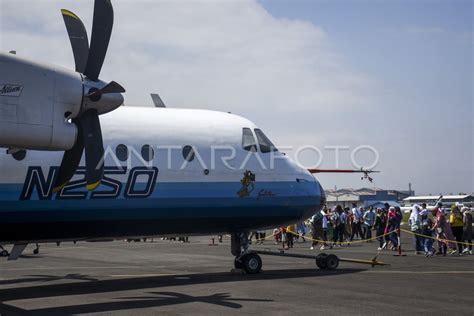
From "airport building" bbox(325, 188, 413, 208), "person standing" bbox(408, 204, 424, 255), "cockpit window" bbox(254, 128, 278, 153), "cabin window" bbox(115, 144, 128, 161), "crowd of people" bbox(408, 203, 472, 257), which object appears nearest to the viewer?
"cabin window" bbox(115, 144, 128, 161)

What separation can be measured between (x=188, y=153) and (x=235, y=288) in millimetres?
4213

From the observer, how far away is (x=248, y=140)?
19750 millimetres

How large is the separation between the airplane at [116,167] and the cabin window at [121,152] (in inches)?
1.0

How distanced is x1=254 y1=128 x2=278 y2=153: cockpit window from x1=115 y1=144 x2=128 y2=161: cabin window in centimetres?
449

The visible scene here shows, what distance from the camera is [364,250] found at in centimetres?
3142

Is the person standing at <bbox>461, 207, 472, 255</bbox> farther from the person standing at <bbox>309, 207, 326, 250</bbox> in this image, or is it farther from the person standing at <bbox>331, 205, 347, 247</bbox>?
the person standing at <bbox>309, 207, 326, 250</bbox>

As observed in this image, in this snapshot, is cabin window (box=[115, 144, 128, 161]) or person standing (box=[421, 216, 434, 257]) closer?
cabin window (box=[115, 144, 128, 161])

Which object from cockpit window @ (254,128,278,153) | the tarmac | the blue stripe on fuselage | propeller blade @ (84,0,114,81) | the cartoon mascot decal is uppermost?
propeller blade @ (84,0,114,81)

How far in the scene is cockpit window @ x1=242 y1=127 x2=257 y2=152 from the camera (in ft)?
64.4

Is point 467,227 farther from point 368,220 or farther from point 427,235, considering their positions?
point 368,220

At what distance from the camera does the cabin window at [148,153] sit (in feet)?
57.9

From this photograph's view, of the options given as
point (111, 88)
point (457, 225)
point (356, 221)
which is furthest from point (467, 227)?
point (111, 88)

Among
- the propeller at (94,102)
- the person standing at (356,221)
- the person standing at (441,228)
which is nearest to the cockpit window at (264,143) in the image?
the propeller at (94,102)

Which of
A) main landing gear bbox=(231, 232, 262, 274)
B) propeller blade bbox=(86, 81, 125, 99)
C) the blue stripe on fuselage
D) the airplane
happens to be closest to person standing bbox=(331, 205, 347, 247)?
the airplane
